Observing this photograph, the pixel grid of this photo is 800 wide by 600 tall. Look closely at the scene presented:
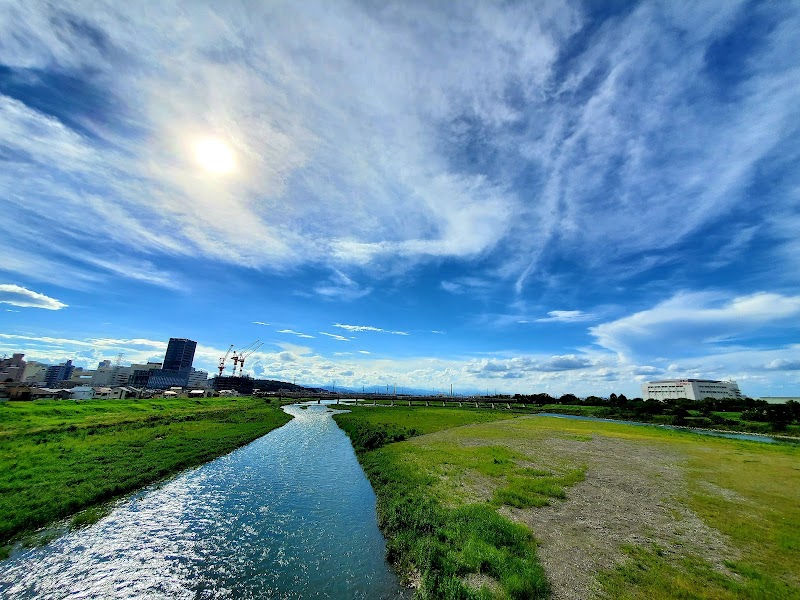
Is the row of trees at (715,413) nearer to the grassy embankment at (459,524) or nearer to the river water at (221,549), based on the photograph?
the grassy embankment at (459,524)

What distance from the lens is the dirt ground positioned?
15.4m

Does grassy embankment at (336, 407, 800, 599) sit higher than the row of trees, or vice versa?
the row of trees

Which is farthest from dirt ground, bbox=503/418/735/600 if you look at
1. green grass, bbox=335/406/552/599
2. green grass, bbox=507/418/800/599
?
green grass, bbox=335/406/552/599

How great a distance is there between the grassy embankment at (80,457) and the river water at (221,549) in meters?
2.72

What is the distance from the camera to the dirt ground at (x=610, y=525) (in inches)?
608

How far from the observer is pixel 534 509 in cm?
2277

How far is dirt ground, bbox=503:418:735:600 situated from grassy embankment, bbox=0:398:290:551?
27.3 m

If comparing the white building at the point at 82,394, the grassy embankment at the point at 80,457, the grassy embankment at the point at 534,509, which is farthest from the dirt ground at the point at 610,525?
the white building at the point at 82,394

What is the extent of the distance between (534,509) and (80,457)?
40779 millimetres

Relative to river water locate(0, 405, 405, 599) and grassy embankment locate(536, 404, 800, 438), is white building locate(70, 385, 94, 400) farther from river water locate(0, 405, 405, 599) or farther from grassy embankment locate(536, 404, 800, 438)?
grassy embankment locate(536, 404, 800, 438)

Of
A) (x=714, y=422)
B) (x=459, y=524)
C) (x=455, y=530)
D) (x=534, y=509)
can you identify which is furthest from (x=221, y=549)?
(x=714, y=422)

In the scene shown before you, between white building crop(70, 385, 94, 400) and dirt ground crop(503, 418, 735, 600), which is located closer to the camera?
dirt ground crop(503, 418, 735, 600)

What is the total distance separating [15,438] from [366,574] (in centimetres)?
4828

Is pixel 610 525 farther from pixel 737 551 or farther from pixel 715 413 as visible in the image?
pixel 715 413
